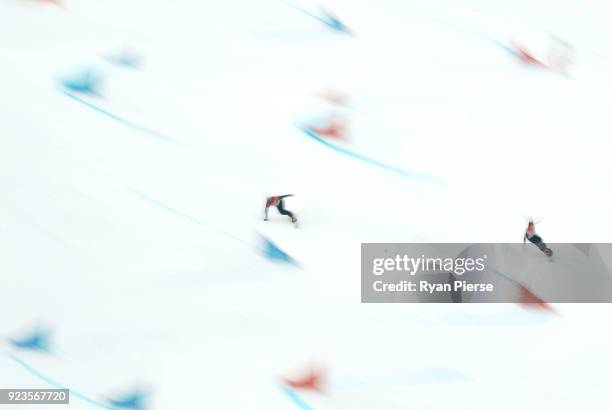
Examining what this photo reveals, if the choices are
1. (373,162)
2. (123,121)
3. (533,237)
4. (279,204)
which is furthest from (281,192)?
Answer: (533,237)

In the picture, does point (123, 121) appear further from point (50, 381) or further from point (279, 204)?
point (50, 381)

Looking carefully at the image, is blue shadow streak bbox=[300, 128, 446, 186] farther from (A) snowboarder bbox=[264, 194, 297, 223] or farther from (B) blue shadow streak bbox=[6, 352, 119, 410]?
(B) blue shadow streak bbox=[6, 352, 119, 410]

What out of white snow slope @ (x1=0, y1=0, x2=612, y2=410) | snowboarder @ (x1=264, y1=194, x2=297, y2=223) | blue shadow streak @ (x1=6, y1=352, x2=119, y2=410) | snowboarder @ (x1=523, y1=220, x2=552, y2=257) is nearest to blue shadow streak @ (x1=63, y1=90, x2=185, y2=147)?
white snow slope @ (x1=0, y1=0, x2=612, y2=410)

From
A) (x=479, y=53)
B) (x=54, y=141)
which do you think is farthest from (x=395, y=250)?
(x=54, y=141)

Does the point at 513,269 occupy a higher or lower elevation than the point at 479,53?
lower

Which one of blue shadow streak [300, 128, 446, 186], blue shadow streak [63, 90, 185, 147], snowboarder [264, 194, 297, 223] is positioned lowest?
snowboarder [264, 194, 297, 223]

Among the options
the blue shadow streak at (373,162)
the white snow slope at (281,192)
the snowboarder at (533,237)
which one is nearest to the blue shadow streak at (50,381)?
the white snow slope at (281,192)

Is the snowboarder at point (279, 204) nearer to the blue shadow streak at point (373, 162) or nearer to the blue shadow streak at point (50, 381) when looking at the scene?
the blue shadow streak at point (373, 162)

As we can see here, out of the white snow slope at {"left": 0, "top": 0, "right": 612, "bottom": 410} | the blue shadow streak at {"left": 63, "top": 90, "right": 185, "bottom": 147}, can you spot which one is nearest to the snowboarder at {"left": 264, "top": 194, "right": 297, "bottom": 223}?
the white snow slope at {"left": 0, "top": 0, "right": 612, "bottom": 410}

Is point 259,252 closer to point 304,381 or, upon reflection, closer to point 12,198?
point 304,381

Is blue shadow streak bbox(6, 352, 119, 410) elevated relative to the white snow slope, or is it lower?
lower

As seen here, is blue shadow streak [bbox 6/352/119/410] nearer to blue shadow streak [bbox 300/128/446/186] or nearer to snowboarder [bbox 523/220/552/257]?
blue shadow streak [bbox 300/128/446/186]
